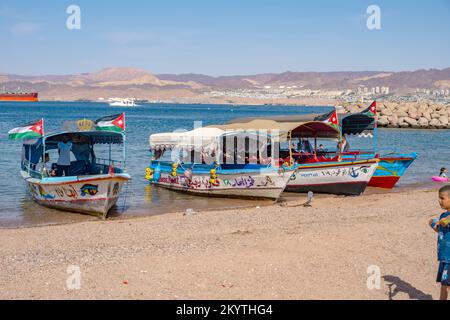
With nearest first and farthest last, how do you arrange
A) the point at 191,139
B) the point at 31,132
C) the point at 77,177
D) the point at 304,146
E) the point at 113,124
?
1. the point at 77,177
2. the point at 31,132
3. the point at 113,124
4. the point at 191,139
5. the point at 304,146

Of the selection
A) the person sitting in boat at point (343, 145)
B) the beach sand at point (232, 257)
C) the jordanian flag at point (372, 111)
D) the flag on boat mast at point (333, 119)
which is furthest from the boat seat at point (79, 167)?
the jordanian flag at point (372, 111)

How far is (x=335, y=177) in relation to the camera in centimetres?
1947

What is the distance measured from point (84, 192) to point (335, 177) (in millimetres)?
8382

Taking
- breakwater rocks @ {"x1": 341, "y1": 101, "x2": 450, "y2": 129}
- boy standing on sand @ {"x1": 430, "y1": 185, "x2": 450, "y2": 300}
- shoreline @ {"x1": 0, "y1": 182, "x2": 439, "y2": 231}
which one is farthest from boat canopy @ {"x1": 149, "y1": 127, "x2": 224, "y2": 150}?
breakwater rocks @ {"x1": 341, "y1": 101, "x2": 450, "y2": 129}

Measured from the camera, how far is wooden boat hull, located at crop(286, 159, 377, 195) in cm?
1920

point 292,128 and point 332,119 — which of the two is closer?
point 292,128

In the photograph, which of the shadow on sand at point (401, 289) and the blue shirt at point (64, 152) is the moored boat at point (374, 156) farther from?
the shadow on sand at point (401, 289)

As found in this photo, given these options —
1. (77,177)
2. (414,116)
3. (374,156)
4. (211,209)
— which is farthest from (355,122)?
(414,116)

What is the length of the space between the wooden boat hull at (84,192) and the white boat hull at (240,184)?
3927mm

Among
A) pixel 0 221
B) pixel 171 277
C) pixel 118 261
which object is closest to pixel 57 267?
pixel 118 261

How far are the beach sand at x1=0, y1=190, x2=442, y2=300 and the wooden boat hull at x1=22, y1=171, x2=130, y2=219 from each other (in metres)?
1.29

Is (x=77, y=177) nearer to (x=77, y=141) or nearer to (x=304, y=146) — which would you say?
(x=77, y=141)

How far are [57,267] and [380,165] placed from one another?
588 inches

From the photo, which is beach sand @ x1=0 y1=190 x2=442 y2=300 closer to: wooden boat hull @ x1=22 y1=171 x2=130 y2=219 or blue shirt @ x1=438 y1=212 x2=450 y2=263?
blue shirt @ x1=438 y1=212 x2=450 y2=263
